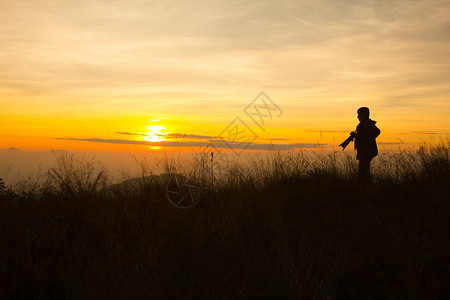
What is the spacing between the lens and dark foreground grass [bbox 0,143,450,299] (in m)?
3.20

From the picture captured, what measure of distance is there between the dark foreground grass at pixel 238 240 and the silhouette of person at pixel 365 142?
45 centimetres

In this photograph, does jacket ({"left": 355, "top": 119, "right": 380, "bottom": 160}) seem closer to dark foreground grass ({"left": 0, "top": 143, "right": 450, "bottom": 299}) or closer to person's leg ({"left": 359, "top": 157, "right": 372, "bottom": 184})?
person's leg ({"left": 359, "top": 157, "right": 372, "bottom": 184})

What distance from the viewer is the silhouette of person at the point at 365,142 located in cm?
781

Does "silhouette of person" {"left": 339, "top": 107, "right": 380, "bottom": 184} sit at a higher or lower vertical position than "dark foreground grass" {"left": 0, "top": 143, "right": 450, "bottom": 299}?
higher

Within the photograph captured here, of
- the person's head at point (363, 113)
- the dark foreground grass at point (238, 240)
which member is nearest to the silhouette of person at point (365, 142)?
the person's head at point (363, 113)

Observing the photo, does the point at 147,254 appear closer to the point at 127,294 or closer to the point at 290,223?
the point at 127,294

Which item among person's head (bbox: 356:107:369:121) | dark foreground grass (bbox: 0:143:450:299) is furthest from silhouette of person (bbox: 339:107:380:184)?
dark foreground grass (bbox: 0:143:450:299)

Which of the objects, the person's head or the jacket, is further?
the person's head

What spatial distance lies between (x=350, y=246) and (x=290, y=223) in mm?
1022

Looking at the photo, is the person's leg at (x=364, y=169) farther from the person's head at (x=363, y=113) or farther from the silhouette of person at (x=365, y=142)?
the person's head at (x=363, y=113)

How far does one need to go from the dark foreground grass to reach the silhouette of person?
45cm

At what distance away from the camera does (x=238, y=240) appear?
167 inches

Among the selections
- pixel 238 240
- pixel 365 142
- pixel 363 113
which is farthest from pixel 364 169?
pixel 238 240

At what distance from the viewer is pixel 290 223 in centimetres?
538
